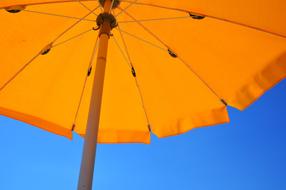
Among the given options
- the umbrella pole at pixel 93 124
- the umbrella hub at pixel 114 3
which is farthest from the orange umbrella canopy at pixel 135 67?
the umbrella pole at pixel 93 124

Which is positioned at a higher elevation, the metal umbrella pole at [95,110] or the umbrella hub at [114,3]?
the umbrella hub at [114,3]

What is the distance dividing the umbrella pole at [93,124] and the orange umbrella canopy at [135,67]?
419mm

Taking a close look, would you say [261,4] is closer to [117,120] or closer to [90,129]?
[90,129]

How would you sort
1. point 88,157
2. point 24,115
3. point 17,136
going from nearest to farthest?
point 88,157 < point 24,115 < point 17,136

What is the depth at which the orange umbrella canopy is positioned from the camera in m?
2.72

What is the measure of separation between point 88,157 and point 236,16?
148 centimetres

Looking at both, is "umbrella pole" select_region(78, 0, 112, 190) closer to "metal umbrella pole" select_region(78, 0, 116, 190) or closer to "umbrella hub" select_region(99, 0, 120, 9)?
"metal umbrella pole" select_region(78, 0, 116, 190)

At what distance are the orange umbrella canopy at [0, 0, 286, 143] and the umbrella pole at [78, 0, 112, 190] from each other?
1.38 feet

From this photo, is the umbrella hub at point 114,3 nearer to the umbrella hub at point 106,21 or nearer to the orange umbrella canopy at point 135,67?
the orange umbrella canopy at point 135,67

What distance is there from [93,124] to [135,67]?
1.10 m

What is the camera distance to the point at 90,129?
2.22 metres

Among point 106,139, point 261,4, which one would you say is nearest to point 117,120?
point 106,139

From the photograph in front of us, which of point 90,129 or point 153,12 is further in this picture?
point 153,12

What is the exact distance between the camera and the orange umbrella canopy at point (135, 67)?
8.93 feet
